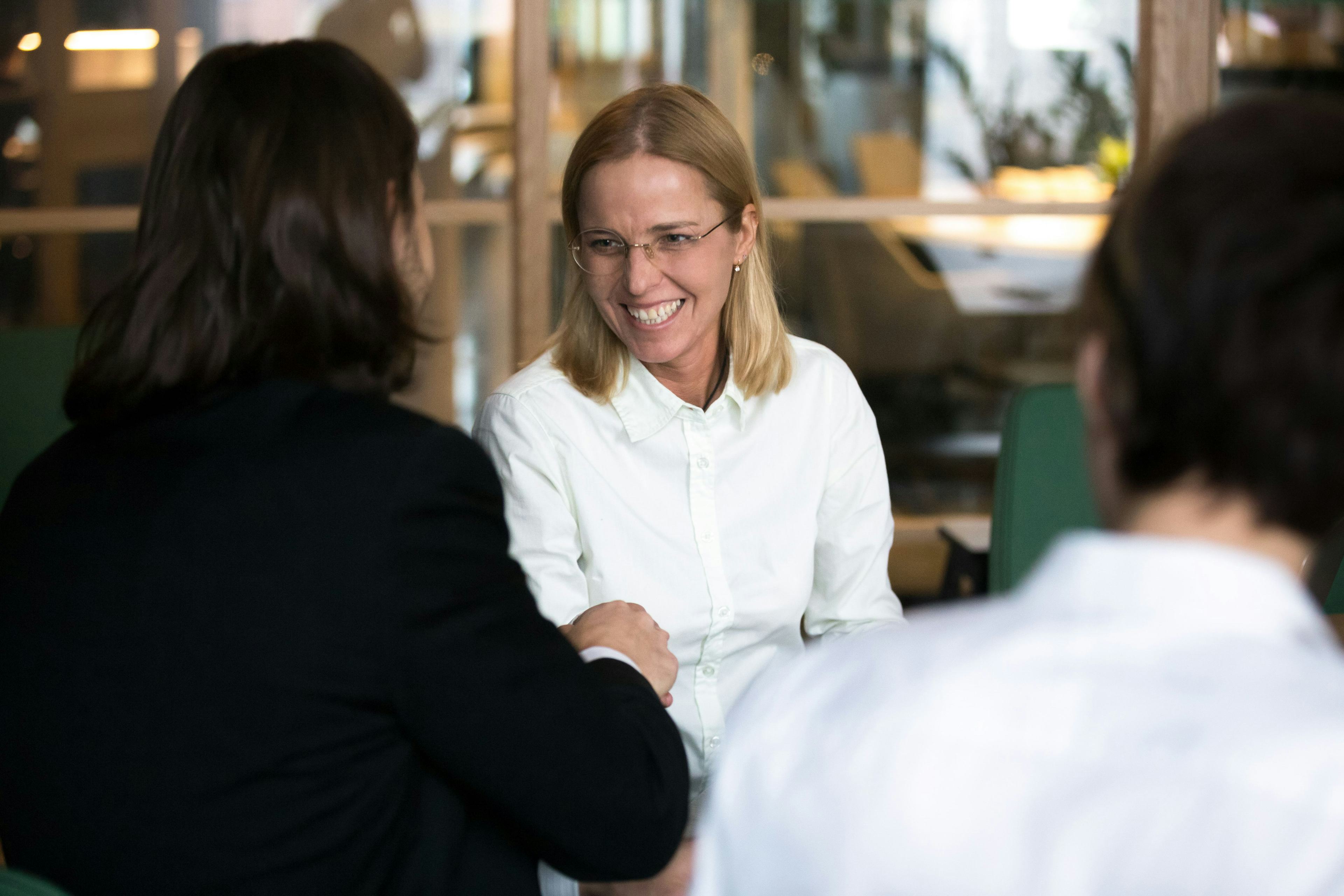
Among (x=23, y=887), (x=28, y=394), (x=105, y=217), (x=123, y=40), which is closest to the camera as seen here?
(x=23, y=887)

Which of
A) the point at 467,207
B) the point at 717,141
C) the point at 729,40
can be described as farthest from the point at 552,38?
the point at 717,141

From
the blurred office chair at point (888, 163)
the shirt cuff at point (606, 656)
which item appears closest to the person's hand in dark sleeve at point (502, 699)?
the shirt cuff at point (606, 656)

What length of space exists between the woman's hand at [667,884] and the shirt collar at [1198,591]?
0.75 m

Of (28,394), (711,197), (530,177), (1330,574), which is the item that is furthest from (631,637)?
(530,177)

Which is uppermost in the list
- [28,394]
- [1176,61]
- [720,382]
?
[1176,61]

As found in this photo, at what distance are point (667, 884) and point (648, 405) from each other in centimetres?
68

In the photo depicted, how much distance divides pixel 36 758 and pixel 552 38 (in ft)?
10.8

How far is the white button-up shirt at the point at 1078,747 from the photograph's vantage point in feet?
1.87

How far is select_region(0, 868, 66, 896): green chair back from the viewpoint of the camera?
0.75 meters

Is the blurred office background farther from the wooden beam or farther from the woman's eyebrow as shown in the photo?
the woman's eyebrow

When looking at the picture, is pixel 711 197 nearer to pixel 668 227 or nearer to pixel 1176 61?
pixel 668 227

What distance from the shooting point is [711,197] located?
1.72 meters

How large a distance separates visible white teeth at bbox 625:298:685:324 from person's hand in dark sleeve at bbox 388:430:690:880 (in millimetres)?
747

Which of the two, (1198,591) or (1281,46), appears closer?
(1198,591)
